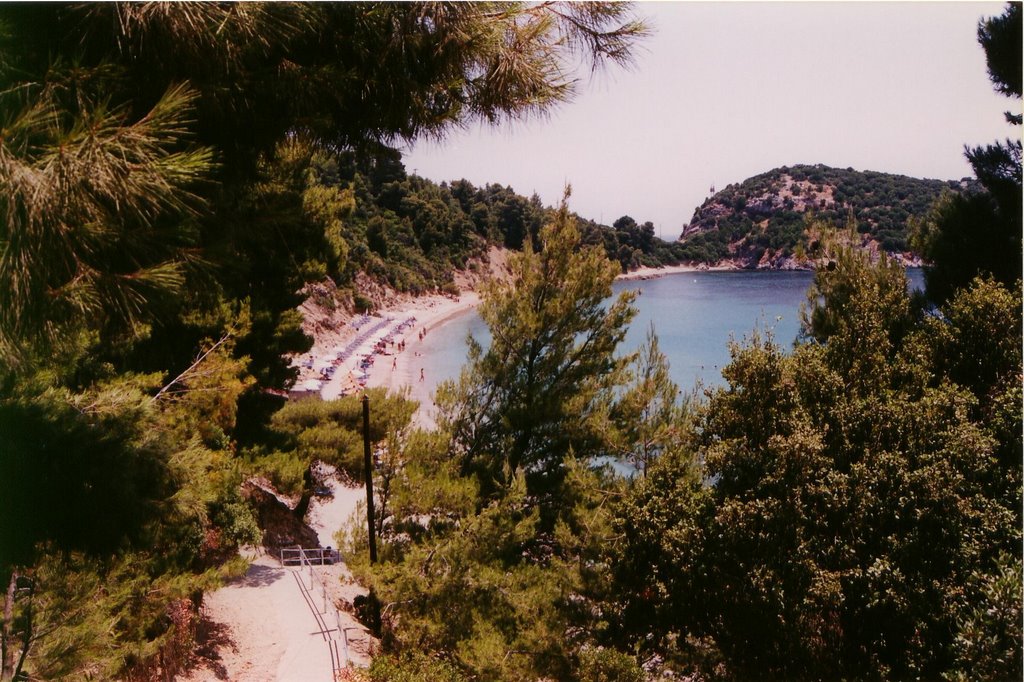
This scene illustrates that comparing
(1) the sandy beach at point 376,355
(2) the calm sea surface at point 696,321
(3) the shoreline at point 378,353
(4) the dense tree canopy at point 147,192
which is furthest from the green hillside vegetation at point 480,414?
(1) the sandy beach at point 376,355

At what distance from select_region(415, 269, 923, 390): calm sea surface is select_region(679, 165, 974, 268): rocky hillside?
2.13m

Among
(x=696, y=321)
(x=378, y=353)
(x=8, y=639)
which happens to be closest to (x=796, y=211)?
(x=696, y=321)

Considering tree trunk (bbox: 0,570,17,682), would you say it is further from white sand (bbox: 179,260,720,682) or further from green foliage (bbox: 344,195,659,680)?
white sand (bbox: 179,260,720,682)

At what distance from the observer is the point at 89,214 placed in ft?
5.67

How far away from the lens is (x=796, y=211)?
140ft

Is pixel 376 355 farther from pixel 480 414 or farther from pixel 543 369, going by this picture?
pixel 543 369

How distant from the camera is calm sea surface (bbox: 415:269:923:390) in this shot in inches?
1024

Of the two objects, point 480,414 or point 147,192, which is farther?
point 480,414

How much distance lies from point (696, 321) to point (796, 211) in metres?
12.0

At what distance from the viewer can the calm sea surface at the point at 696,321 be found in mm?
26016

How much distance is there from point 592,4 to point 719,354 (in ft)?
87.3

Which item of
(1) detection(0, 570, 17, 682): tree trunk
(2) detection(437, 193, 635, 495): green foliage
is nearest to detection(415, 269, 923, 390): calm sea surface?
(2) detection(437, 193, 635, 495): green foliage

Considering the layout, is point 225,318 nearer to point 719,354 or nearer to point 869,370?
point 869,370

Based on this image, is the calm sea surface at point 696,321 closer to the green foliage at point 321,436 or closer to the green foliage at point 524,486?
the green foliage at point 321,436
